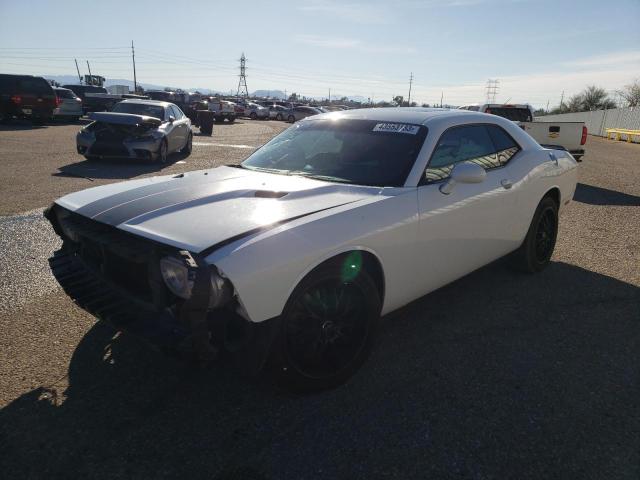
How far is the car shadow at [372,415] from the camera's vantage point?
2082 mm

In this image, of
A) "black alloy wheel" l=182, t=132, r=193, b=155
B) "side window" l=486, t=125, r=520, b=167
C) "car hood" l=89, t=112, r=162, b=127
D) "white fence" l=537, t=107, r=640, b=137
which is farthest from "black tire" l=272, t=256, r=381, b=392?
"white fence" l=537, t=107, r=640, b=137

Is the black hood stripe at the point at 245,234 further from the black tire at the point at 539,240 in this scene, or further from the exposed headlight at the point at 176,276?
the black tire at the point at 539,240

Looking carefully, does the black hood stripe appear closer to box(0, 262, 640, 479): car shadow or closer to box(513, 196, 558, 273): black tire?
box(0, 262, 640, 479): car shadow

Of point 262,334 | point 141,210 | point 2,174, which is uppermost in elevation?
point 141,210

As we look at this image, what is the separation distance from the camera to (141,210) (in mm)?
2584

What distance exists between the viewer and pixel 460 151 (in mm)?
3502

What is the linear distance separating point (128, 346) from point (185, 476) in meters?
1.24

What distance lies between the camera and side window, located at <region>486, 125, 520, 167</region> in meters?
3.90

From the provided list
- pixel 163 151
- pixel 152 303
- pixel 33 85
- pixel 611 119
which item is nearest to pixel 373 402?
pixel 152 303

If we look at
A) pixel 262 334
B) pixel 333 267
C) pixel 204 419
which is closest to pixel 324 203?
pixel 333 267

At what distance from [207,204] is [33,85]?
788 inches

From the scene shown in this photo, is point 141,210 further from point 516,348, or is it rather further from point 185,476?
point 516,348

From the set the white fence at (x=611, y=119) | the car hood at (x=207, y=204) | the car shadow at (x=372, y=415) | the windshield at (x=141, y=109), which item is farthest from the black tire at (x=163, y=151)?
the white fence at (x=611, y=119)

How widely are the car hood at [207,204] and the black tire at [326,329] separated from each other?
1.32 feet
